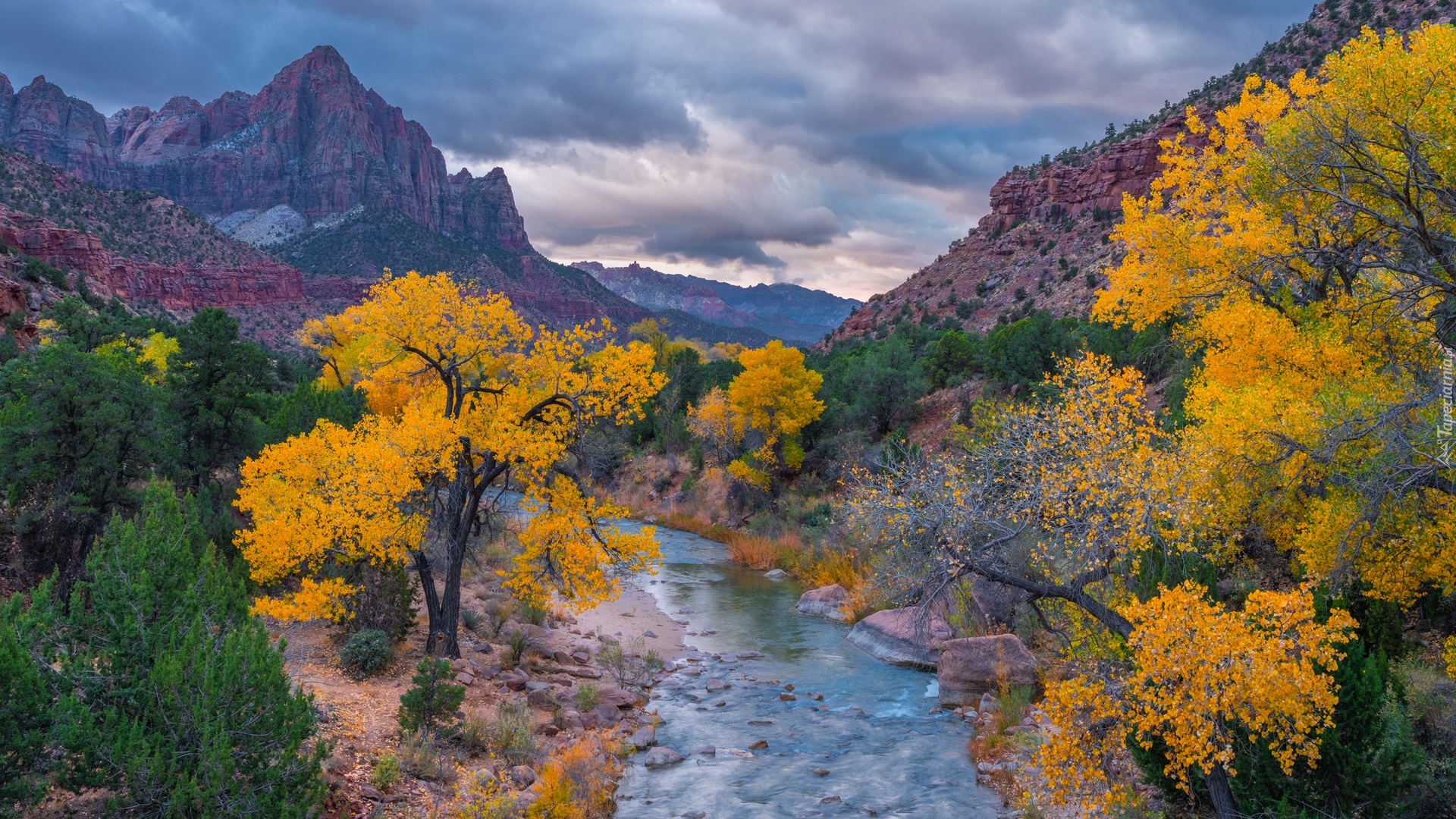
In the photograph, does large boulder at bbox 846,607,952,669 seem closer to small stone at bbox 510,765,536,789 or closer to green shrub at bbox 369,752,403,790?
small stone at bbox 510,765,536,789

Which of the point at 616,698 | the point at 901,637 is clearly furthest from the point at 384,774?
the point at 901,637

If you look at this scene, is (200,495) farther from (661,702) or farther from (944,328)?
(944,328)

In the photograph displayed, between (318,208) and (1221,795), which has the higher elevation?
(318,208)

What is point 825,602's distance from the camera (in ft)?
76.1

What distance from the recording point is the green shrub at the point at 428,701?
1084cm

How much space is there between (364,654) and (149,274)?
8054cm

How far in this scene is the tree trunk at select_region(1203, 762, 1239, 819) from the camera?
315 inches

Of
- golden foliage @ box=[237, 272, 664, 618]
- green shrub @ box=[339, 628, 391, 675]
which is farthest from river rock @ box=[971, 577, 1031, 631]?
green shrub @ box=[339, 628, 391, 675]

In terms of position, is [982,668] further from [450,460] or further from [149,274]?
[149,274]

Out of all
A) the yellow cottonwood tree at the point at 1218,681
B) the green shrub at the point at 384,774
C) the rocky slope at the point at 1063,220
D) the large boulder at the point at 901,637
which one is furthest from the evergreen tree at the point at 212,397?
the rocky slope at the point at 1063,220

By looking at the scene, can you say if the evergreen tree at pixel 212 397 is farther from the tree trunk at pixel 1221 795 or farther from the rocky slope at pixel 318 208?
the rocky slope at pixel 318 208

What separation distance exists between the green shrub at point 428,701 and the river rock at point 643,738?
343cm

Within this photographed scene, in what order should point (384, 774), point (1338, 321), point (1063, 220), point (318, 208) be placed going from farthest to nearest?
1. point (318, 208)
2. point (1063, 220)
3. point (1338, 321)
4. point (384, 774)

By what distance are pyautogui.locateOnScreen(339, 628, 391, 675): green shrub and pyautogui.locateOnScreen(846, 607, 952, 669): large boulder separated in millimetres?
11072
